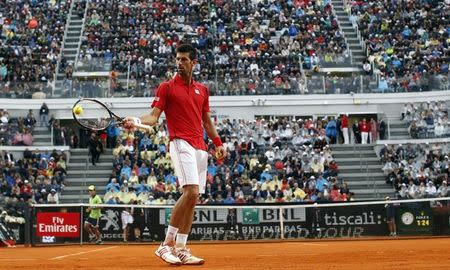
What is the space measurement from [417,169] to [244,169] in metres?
7.34

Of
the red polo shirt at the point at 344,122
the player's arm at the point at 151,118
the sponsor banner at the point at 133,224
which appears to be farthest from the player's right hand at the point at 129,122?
the red polo shirt at the point at 344,122

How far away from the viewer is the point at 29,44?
161ft

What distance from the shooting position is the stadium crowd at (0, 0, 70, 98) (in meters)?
44.0

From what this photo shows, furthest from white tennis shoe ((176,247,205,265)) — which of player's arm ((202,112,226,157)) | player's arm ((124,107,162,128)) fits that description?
player's arm ((124,107,162,128))

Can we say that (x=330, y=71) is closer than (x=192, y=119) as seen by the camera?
No

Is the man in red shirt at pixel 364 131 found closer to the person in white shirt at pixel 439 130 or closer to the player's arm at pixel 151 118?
the person in white shirt at pixel 439 130

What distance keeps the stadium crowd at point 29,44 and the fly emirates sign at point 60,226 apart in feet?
48.4

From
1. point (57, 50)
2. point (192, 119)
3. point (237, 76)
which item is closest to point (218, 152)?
point (192, 119)

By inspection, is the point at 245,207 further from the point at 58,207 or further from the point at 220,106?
the point at 220,106

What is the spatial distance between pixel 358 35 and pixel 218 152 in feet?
126

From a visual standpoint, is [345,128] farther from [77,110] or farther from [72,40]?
[77,110]

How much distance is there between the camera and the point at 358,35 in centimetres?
5116

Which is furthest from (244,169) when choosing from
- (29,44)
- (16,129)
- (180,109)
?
(180,109)

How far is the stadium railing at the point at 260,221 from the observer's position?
30.2 m
